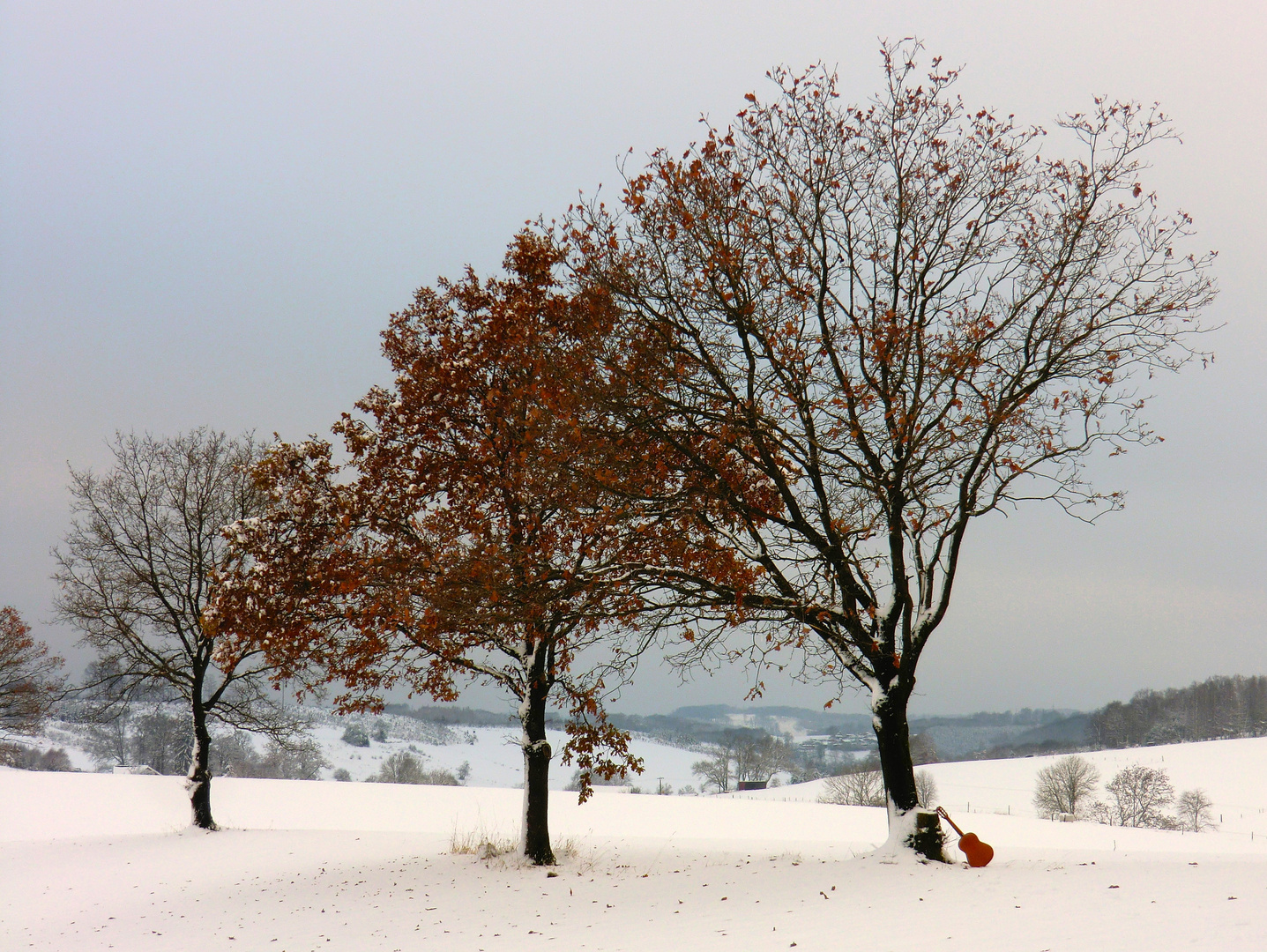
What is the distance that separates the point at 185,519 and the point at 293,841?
8.15 metres

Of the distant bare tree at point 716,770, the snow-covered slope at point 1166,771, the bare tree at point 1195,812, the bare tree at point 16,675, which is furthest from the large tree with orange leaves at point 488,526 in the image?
the distant bare tree at point 716,770

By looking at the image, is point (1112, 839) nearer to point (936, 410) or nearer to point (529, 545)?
point (936, 410)

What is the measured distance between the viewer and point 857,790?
195ft

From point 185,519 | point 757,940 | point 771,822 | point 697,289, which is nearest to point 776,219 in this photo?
point 697,289

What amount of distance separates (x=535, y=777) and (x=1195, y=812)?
57709 mm

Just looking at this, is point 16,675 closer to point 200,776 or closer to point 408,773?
point 200,776

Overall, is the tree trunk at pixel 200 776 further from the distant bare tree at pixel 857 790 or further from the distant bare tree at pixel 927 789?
the distant bare tree at pixel 857 790

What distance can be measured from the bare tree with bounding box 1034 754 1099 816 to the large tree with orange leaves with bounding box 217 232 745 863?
52906 mm

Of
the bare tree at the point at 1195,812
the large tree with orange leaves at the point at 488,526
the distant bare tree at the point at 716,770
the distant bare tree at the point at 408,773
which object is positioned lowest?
the distant bare tree at the point at 716,770

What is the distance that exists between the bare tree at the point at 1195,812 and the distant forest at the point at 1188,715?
3838 cm

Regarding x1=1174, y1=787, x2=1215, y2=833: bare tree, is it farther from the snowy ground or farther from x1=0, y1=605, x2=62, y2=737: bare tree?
x1=0, y1=605, x2=62, y2=737: bare tree

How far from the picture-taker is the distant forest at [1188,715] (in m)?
88.2

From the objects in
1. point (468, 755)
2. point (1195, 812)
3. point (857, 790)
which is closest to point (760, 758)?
point (857, 790)

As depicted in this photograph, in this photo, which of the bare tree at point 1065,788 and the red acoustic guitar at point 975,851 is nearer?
the red acoustic guitar at point 975,851
